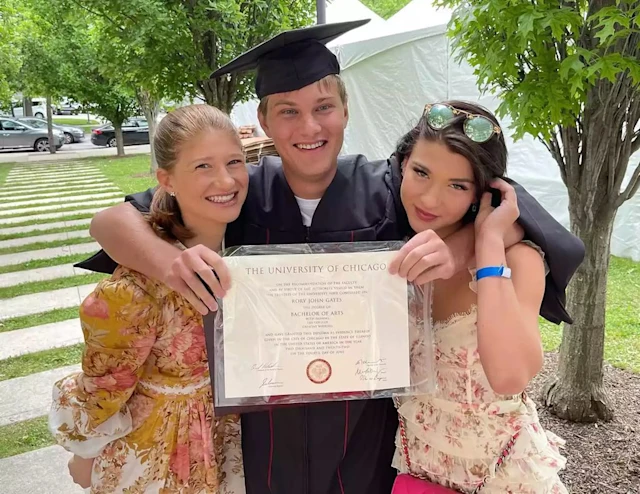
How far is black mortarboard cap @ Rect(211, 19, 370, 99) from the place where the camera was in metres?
1.75

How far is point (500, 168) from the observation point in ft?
5.06

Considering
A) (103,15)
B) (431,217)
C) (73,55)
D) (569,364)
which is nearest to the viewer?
(431,217)

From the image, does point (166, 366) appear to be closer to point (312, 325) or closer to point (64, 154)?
point (312, 325)

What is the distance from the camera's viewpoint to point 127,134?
23.7 metres

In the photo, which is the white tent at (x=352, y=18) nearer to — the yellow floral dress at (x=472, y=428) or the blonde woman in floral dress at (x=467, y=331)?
the blonde woman in floral dress at (x=467, y=331)

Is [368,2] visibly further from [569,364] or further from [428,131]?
[428,131]

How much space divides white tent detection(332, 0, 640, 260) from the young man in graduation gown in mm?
5389

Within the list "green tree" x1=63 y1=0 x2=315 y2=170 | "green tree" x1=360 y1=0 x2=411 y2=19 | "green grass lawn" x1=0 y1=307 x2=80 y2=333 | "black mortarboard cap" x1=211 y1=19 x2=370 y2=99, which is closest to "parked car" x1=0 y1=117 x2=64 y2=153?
"green tree" x1=360 y1=0 x2=411 y2=19

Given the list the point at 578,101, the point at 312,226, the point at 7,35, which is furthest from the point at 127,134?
the point at 312,226

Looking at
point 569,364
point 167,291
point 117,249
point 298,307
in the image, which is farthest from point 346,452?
point 569,364

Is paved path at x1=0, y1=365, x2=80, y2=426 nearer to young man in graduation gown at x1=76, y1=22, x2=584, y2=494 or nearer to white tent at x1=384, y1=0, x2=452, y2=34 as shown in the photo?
young man in graduation gown at x1=76, y1=22, x2=584, y2=494

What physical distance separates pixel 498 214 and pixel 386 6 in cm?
1838

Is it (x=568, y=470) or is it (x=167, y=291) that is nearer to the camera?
(x=167, y=291)

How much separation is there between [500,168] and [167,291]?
0.98 m
